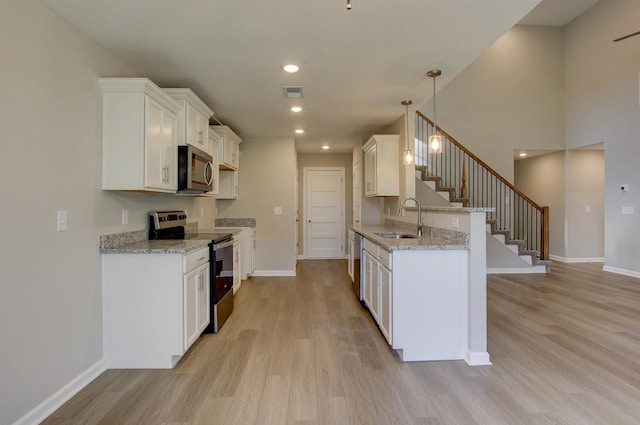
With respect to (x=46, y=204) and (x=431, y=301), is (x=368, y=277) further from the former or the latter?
(x=46, y=204)

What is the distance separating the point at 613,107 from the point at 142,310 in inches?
312

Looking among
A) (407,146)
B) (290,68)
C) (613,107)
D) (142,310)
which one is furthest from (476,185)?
(142,310)

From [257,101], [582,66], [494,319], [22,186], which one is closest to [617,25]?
[582,66]

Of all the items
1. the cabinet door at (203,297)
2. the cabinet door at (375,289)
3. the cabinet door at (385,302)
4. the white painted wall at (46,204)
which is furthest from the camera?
the cabinet door at (375,289)

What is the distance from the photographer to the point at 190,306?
265cm

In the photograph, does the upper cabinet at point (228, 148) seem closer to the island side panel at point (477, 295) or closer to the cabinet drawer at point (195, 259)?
the cabinet drawer at point (195, 259)

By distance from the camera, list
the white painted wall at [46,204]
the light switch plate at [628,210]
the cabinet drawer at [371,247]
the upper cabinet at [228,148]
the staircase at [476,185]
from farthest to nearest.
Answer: the staircase at [476,185]
the light switch plate at [628,210]
the upper cabinet at [228,148]
the cabinet drawer at [371,247]
the white painted wall at [46,204]

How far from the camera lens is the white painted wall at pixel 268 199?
581 cm

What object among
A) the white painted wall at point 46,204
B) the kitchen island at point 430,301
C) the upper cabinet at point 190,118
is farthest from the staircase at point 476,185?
the white painted wall at point 46,204

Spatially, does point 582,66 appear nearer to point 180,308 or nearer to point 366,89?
point 366,89

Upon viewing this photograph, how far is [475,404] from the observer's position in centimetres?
200

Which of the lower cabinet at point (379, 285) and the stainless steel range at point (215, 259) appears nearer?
the lower cabinet at point (379, 285)

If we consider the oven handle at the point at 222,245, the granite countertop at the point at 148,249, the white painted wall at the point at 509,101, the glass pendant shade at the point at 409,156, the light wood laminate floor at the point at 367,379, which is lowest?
the light wood laminate floor at the point at 367,379

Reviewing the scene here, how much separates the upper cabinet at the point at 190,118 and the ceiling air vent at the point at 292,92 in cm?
92
